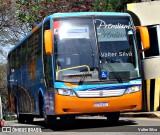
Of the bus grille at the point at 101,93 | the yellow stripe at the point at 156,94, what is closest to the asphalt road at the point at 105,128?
the bus grille at the point at 101,93

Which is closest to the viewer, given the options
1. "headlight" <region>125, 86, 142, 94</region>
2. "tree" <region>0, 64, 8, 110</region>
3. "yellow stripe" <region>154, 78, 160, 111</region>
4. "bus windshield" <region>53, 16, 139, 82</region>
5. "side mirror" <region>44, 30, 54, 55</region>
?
"side mirror" <region>44, 30, 54, 55</region>

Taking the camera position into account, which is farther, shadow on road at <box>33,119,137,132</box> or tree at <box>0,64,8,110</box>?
tree at <box>0,64,8,110</box>

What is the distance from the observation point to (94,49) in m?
13.2

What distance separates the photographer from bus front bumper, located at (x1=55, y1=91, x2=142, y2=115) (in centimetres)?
1276

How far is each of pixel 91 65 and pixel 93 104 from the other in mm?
1082

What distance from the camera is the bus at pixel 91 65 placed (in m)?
12.8

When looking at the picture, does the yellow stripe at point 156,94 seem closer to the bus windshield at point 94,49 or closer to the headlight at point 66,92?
the bus windshield at point 94,49

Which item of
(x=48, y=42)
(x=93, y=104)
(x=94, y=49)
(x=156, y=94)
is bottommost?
(x=156, y=94)

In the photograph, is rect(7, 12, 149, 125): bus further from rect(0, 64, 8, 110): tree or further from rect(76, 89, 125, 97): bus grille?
rect(0, 64, 8, 110): tree

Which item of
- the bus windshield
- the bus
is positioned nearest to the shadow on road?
the bus

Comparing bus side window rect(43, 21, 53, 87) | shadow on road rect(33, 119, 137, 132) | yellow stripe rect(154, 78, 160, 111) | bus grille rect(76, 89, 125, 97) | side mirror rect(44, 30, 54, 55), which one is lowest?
shadow on road rect(33, 119, 137, 132)

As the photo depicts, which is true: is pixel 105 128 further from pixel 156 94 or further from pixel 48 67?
pixel 156 94

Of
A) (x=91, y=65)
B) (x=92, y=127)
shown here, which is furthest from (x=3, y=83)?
(x=91, y=65)

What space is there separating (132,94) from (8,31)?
23125 millimetres
